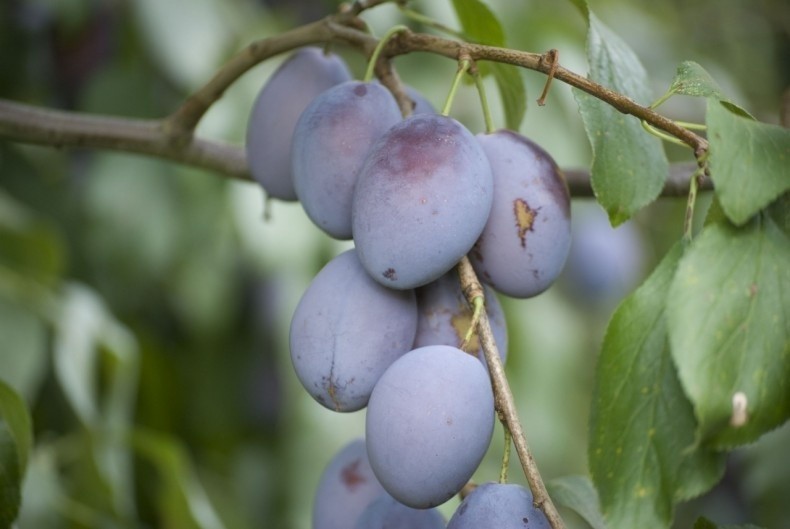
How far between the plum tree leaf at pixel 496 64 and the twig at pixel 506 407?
21cm

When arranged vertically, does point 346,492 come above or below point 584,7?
below

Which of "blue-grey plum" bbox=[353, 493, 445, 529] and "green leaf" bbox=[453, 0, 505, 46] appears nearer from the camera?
"blue-grey plum" bbox=[353, 493, 445, 529]

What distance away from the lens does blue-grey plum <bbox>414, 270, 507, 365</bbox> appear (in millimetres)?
580

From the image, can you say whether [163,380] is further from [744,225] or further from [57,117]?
[744,225]

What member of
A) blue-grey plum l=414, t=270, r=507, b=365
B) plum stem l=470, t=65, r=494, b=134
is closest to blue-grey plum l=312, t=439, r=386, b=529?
blue-grey plum l=414, t=270, r=507, b=365

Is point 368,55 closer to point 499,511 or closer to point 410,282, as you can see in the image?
point 410,282

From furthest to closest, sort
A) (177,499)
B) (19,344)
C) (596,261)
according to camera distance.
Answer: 1. (596,261)
2. (19,344)
3. (177,499)

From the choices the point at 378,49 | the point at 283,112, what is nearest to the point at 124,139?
the point at 283,112

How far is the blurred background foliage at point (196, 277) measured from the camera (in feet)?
3.95

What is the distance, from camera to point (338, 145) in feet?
2.00

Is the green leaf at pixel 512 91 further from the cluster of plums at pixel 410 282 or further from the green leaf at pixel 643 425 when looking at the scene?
the green leaf at pixel 643 425

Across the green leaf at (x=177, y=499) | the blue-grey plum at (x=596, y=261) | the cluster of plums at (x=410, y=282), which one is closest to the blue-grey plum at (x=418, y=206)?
the cluster of plums at (x=410, y=282)

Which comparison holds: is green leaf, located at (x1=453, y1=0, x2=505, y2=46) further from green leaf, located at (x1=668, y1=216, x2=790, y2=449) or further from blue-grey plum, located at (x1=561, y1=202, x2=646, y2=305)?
blue-grey plum, located at (x1=561, y1=202, x2=646, y2=305)

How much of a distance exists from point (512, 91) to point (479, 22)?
7cm
